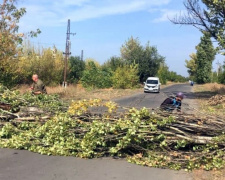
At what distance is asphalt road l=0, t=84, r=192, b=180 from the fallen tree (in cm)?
25

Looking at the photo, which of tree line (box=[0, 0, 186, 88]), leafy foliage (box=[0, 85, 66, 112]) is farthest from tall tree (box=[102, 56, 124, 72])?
leafy foliage (box=[0, 85, 66, 112])

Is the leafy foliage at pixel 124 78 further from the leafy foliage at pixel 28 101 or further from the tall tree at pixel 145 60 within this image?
the leafy foliage at pixel 28 101

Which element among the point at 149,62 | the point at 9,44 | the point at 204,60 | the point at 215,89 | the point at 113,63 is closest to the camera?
the point at 9,44

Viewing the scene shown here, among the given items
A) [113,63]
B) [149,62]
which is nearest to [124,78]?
[113,63]

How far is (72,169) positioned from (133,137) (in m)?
1.47

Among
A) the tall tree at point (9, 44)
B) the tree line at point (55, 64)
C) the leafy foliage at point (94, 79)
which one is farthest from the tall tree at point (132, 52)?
the tall tree at point (9, 44)

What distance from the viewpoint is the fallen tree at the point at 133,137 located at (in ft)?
20.1

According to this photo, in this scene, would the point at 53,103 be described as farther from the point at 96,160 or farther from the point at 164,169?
the point at 164,169

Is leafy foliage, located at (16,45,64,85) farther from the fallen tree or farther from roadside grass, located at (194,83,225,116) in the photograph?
the fallen tree

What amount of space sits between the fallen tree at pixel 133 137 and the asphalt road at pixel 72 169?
251 millimetres

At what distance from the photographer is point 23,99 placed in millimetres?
8578

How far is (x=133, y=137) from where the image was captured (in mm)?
6293

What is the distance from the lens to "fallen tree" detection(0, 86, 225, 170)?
612cm

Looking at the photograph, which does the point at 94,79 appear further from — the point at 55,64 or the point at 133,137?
the point at 133,137
